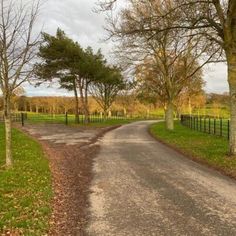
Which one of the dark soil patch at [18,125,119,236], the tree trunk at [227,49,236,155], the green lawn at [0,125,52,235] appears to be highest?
the tree trunk at [227,49,236,155]

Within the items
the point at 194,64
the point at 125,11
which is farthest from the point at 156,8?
the point at 194,64

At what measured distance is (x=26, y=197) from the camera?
28.5ft

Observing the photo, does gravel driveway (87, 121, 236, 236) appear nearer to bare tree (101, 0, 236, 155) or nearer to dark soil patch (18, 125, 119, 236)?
dark soil patch (18, 125, 119, 236)

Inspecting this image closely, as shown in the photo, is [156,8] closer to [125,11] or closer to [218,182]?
[125,11]

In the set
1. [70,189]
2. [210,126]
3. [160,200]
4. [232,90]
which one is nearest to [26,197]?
[70,189]

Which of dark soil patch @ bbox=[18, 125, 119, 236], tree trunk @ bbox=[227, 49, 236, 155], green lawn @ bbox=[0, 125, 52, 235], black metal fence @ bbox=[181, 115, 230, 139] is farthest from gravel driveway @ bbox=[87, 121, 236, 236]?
black metal fence @ bbox=[181, 115, 230, 139]

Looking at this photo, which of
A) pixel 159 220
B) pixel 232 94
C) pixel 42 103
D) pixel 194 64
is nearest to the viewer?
pixel 159 220

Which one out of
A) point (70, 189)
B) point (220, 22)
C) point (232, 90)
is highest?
point (220, 22)

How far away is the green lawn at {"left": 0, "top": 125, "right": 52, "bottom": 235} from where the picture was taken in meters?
6.75

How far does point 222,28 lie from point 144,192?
360 inches

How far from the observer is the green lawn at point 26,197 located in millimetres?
6746

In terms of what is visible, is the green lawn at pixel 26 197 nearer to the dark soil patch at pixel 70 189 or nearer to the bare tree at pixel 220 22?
the dark soil patch at pixel 70 189

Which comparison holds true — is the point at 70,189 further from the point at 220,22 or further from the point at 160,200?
the point at 220,22

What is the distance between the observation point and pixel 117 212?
25.8 ft
